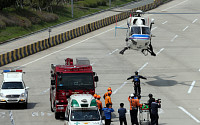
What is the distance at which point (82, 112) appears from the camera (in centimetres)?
2172

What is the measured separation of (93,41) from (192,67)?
17425 mm

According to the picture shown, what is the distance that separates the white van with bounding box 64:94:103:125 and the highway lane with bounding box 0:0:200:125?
3.63 m

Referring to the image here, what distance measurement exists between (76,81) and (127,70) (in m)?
17.3

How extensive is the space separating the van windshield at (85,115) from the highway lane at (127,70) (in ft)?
13.0

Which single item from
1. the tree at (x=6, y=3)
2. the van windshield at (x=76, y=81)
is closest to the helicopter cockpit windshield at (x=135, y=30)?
the van windshield at (x=76, y=81)

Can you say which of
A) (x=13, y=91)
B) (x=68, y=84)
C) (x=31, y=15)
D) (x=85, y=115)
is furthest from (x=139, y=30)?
(x=31, y=15)

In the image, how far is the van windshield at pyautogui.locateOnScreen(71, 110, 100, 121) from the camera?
21328 mm

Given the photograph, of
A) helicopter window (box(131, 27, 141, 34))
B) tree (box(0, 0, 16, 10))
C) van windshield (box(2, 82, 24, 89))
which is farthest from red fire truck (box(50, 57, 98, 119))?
tree (box(0, 0, 16, 10))

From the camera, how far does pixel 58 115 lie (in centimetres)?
2622

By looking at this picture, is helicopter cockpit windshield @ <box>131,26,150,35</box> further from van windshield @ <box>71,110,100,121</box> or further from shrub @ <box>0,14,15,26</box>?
shrub @ <box>0,14,15,26</box>

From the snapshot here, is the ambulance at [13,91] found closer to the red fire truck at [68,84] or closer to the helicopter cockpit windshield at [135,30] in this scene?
the red fire truck at [68,84]

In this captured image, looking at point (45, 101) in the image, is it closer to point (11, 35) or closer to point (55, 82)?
point (55, 82)

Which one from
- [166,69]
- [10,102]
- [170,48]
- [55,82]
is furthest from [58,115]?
[170,48]

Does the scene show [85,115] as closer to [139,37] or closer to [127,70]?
[139,37]
